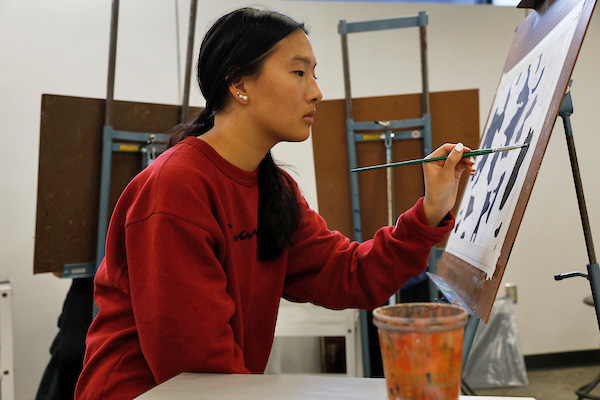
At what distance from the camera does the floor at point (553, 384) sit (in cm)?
262

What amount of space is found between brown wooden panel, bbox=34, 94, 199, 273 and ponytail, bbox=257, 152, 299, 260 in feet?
3.51

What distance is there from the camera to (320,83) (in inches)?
114

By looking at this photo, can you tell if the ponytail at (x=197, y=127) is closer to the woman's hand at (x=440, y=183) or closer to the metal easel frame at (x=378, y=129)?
the woman's hand at (x=440, y=183)

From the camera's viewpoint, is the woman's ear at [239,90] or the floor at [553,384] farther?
the floor at [553,384]

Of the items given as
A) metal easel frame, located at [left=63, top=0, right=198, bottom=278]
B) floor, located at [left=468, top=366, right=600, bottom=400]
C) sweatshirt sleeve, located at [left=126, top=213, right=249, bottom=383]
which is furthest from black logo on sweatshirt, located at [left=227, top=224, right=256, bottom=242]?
floor, located at [left=468, top=366, right=600, bottom=400]

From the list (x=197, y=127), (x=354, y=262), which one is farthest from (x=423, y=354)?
(x=197, y=127)

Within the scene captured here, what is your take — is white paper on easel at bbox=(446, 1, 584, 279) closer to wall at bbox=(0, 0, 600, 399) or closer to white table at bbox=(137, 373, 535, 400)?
white table at bbox=(137, 373, 535, 400)

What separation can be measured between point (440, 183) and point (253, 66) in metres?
0.41

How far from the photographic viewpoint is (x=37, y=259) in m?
1.94

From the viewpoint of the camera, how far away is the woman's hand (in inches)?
40.1

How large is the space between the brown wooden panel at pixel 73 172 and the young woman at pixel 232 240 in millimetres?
965

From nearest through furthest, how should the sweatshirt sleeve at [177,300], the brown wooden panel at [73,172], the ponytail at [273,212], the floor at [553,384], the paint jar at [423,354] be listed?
the paint jar at [423,354] < the sweatshirt sleeve at [177,300] < the ponytail at [273,212] < the brown wooden panel at [73,172] < the floor at [553,384]

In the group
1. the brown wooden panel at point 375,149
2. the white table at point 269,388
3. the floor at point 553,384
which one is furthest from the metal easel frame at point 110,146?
the floor at point 553,384

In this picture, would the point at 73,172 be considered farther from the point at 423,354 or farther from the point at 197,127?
the point at 423,354
